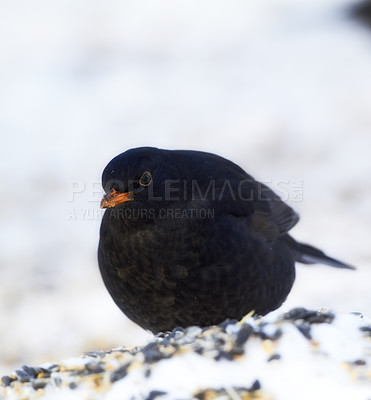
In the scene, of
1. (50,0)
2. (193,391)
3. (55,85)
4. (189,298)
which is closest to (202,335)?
(193,391)

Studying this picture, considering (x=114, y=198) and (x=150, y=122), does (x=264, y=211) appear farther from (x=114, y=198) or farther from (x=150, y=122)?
(x=150, y=122)

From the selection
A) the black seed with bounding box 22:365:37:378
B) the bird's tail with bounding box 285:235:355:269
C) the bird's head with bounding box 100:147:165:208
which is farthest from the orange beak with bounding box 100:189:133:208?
the bird's tail with bounding box 285:235:355:269

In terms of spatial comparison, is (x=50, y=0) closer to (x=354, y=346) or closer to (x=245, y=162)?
(x=245, y=162)

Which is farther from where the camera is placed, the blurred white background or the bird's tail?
the blurred white background

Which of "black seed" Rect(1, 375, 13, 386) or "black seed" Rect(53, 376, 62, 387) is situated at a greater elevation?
"black seed" Rect(53, 376, 62, 387)

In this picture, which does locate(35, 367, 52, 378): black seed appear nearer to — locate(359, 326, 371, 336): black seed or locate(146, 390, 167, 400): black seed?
locate(146, 390, 167, 400): black seed

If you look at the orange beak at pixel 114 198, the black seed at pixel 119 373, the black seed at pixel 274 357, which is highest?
the orange beak at pixel 114 198

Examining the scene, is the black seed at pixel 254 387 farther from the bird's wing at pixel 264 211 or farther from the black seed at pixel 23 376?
the bird's wing at pixel 264 211

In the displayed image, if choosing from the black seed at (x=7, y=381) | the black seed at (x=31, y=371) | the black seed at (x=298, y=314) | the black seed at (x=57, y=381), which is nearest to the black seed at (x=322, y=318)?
the black seed at (x=298, y=314)


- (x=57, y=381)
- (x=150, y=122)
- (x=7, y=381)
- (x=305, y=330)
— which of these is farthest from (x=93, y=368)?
(x=150, y=122)
